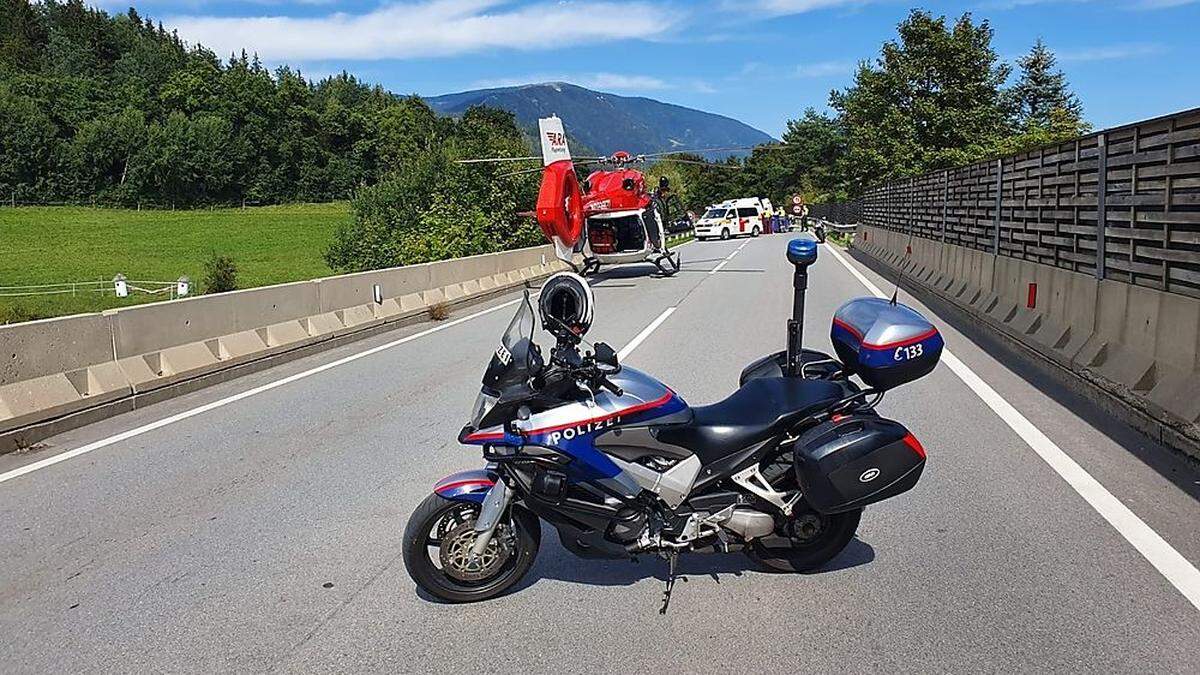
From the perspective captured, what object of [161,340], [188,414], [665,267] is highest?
[161,340]

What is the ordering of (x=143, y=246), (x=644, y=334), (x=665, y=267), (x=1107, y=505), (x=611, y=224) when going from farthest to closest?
(x=143, y=246) → (x=665, y=267) → (x=611, y=224) → (x=644, y=334) → (x=1107, y=505)

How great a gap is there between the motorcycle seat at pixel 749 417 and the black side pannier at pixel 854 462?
0.14 meters

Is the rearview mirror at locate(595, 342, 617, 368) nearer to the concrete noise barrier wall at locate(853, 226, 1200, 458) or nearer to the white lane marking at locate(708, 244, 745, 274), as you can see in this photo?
the concrete noise barrier wall at locate(853, 226, 1200, 458)

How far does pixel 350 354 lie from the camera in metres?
14.8

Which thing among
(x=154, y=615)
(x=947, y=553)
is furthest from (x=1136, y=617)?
(x=154, y=615)

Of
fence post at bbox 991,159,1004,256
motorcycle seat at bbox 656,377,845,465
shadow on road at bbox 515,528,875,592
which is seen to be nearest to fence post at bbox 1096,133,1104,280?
fence post at bbox 991,159,1004,256

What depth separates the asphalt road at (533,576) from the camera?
4.57 metres

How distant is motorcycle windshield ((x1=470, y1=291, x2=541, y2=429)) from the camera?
4.80 metres

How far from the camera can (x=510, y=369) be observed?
15.9 feet

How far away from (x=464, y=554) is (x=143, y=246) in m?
77.3

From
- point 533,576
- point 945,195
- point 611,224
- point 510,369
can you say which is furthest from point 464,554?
point 611,224

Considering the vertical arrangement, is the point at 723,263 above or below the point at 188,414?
below

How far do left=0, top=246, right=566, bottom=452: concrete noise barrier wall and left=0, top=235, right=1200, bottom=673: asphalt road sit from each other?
75 cm

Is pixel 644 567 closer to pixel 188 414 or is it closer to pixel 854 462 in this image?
pixel 854 462
